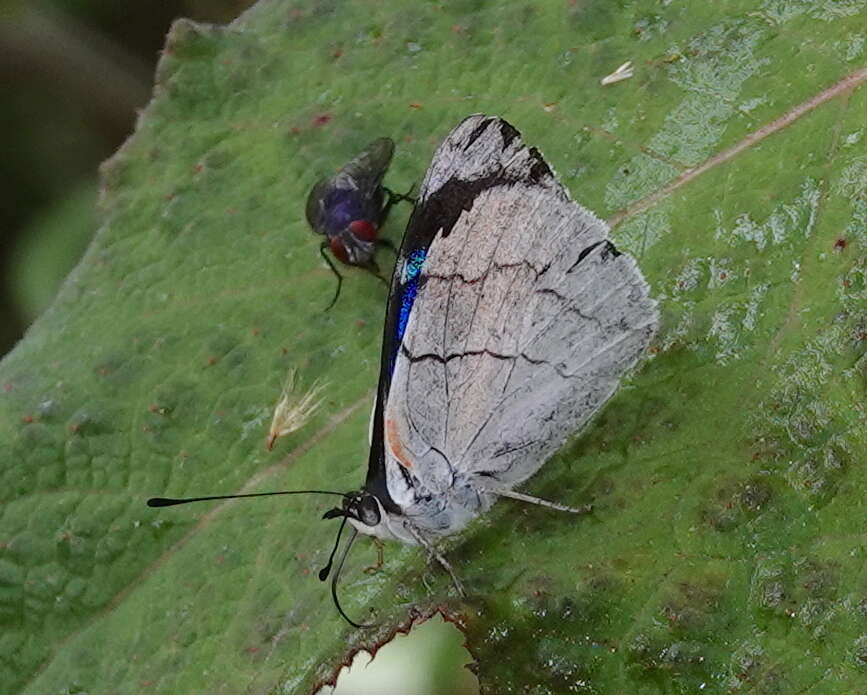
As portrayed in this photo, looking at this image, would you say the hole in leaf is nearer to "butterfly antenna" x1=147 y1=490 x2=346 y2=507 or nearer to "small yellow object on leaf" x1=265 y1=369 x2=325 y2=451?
"butterfly antenna" x1=147 y1=490 x2=346 y2=507

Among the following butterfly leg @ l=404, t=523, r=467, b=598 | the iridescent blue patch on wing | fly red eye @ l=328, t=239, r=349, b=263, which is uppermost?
the iridescent blue patch on wing

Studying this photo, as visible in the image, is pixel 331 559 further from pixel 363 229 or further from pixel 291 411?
pixel 363 229

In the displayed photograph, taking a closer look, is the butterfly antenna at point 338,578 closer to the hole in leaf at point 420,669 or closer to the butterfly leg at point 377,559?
the butterfly leg at point 377,559

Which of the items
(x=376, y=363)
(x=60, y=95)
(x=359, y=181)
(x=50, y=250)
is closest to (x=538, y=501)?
(x=376, y=363)

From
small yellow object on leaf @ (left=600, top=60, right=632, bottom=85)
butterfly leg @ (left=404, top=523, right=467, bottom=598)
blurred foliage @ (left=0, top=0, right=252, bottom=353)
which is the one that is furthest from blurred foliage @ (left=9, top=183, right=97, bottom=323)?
butterfly leg @ (left=404, top=523, right=467, bottom=598)

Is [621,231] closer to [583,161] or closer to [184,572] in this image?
[583,161]

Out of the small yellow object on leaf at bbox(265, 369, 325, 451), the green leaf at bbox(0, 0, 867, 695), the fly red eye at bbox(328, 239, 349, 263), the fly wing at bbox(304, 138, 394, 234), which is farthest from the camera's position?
the fly wing at bbox(304, 138, 394, 234)

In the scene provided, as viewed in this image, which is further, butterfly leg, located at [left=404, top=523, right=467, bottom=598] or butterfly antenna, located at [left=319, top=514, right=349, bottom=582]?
butterfly antenna, located at [left=319, top=514, right=349, bottom=582]

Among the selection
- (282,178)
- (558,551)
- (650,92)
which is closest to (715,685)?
(558,551)
